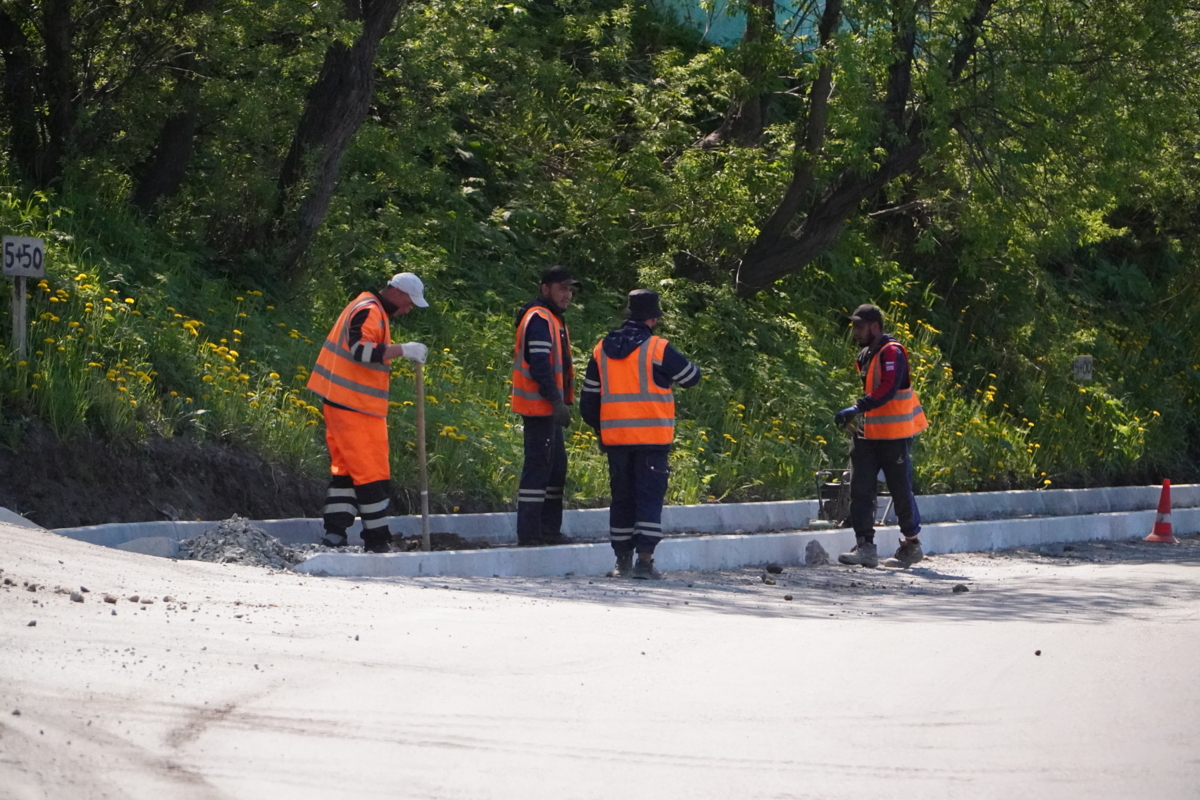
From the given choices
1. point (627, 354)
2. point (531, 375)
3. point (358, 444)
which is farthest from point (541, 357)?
point (358, 444)

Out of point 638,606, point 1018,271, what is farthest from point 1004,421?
point 638,606

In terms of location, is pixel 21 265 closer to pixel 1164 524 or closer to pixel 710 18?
pixel 1164 524

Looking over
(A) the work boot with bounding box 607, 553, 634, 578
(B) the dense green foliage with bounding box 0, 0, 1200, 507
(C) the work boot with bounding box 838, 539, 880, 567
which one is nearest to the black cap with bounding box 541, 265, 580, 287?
(A) the work boot with bounding box 607, 553, 634, 578

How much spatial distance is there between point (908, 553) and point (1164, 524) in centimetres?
479

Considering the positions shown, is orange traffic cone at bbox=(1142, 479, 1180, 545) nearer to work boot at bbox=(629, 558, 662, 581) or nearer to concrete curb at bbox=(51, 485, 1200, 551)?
concrete curb at bbox=(51, 485, 1200, 551)

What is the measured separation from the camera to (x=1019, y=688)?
21.3ft

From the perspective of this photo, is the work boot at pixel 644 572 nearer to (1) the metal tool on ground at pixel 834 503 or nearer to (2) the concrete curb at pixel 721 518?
(2) the concrete curb at pixel 721 518

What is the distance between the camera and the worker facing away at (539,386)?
1087 cm

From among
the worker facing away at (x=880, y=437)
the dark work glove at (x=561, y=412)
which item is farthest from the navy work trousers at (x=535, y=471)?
the worker facing away at (x=880, y=437)

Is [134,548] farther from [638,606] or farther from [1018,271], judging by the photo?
[1018,271]

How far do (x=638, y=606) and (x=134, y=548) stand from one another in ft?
11.5

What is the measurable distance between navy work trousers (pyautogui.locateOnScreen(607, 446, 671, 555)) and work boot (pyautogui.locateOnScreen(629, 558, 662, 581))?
8cm

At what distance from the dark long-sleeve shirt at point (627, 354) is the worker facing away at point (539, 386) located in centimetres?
36

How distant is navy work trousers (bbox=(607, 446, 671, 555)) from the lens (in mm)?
10172
